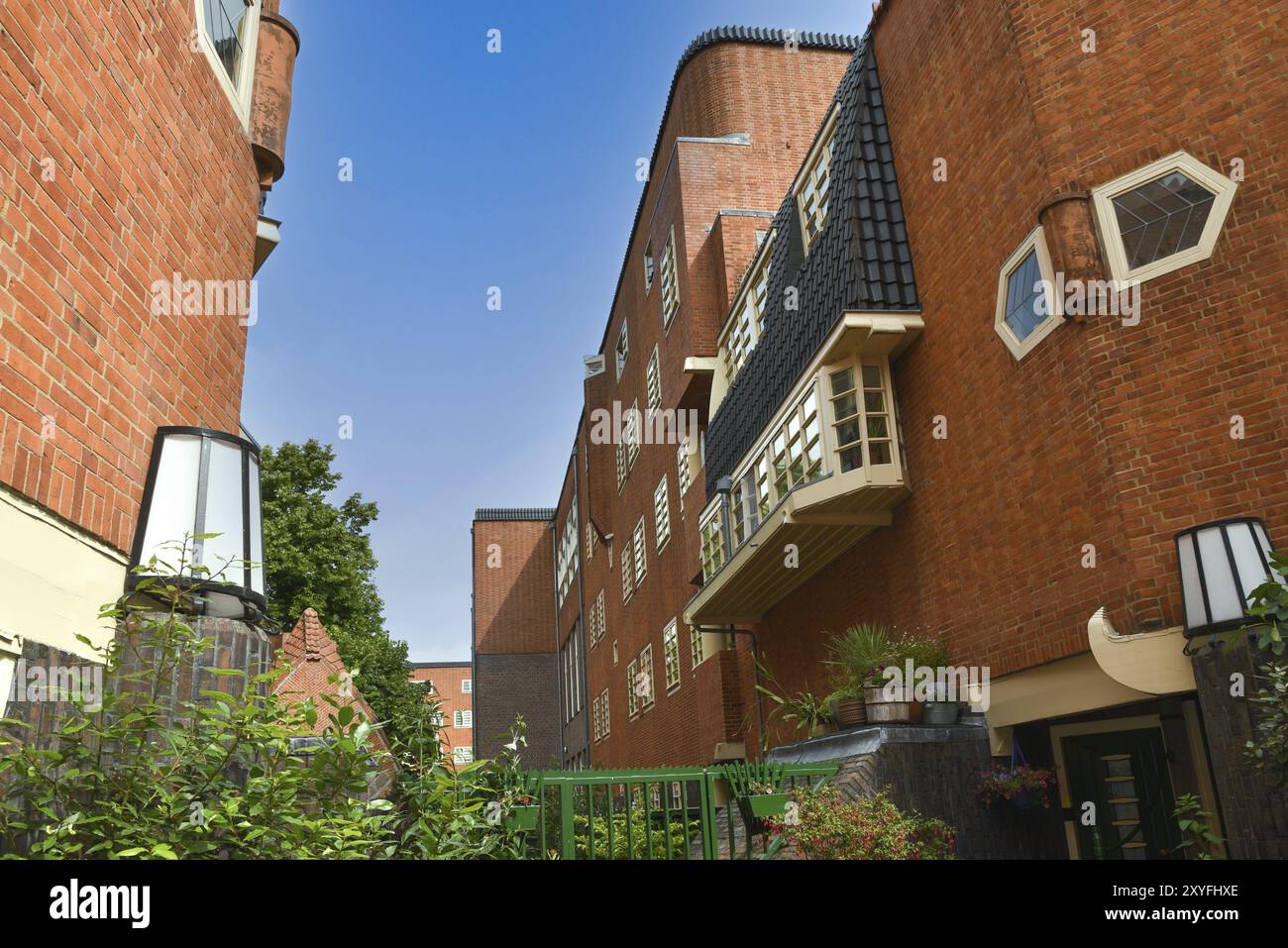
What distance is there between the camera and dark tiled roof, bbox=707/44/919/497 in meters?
11.1

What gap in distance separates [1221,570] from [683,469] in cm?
1405

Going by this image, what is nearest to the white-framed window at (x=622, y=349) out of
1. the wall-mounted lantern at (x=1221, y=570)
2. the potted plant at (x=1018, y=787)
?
the potted plant at (x=1018, y=787)

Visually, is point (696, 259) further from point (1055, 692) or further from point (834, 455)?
point (1055, 692)

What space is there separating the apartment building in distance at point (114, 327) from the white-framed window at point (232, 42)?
0.15 feet

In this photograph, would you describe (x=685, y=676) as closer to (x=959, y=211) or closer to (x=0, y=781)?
(x=959, y=211)

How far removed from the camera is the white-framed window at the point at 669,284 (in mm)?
20719

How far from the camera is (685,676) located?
20578 mm

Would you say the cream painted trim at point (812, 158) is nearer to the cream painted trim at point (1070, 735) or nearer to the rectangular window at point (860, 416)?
the rectangular window at point (860, 416)

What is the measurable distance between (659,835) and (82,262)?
778 cm

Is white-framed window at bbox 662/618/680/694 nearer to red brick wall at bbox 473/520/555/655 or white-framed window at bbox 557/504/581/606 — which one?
white-framed window at bbox 557/504/581/606

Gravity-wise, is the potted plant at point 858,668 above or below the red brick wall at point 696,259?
below

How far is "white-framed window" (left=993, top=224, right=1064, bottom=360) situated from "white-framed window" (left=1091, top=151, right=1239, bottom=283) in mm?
511

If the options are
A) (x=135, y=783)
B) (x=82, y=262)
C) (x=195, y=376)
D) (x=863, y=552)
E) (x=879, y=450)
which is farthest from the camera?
(x=863, y=552)
